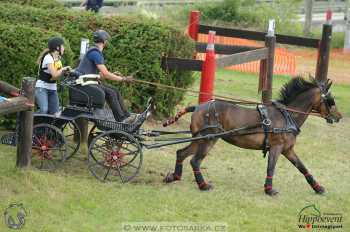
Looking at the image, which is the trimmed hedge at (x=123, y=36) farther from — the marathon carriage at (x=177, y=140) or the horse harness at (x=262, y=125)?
the horse harness at (x=262, y=125)

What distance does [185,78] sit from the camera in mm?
14195

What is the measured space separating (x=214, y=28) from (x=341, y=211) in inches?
332

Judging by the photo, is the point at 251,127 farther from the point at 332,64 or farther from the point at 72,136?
the point at 332,64

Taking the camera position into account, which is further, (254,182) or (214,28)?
(214,28)

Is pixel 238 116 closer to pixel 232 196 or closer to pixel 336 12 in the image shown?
pixel 232 196

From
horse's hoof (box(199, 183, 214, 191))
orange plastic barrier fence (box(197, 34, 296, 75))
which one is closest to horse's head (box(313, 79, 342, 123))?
horse's hoof (box(199, 183, 214, 191))

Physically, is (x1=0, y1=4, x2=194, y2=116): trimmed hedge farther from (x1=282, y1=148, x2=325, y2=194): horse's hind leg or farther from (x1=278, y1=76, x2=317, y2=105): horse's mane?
(x1=282, y1=148, x2=325, y2=194): horse's hind leg

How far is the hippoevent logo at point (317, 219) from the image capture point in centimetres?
903

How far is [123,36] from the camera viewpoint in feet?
43.2

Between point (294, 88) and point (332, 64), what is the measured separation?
19104mm

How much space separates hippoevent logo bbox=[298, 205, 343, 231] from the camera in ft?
29.6

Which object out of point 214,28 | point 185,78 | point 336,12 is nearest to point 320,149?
point 185,78

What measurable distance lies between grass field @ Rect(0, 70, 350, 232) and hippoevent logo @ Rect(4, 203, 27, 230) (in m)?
0.07

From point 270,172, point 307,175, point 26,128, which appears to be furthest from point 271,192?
point 26,128
